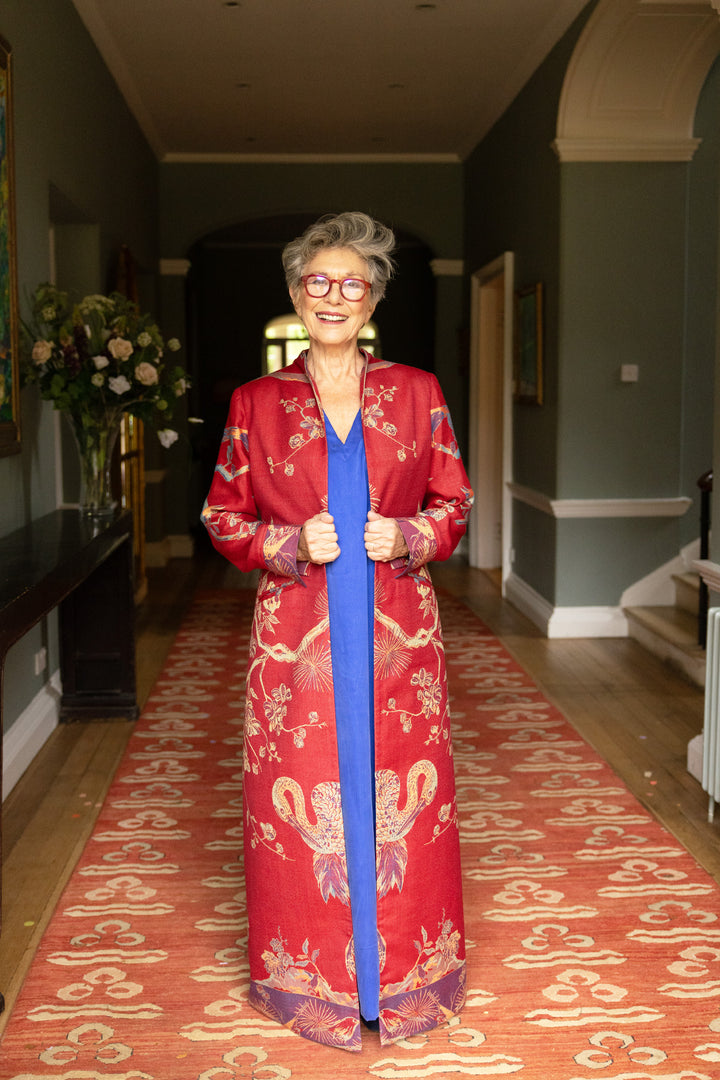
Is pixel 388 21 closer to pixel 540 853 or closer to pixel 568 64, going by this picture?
pixel 568 64

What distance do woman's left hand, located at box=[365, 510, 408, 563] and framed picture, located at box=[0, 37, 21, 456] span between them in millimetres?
2095

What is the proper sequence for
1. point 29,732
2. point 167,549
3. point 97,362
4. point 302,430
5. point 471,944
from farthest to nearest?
point 167,549 < point 97,362 < point 29,732 < point 471,944 < point 302,430

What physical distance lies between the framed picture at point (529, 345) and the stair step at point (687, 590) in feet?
4.49

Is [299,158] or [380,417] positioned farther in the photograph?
[299,158]

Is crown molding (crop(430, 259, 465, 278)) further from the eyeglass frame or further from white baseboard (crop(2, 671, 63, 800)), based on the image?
the eyeglass frame

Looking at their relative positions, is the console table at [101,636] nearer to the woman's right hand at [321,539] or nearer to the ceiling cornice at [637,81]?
the woman's right hand at [321,539]

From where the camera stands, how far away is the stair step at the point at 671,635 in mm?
5387

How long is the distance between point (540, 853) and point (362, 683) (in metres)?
1.40

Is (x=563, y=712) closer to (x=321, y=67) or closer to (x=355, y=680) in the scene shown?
(x=355, y=680)

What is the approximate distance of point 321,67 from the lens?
22.4 feet

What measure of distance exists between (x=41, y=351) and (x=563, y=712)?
2.73m

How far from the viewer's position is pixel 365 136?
341 inches

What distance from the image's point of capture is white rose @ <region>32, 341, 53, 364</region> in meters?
4.36

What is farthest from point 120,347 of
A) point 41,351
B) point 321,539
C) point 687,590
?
point 687,590
